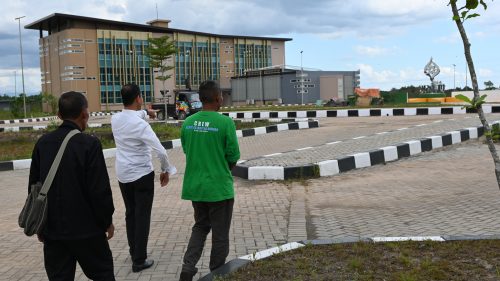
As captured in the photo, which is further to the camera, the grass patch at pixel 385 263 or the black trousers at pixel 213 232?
the black trousers at pixel 213 232

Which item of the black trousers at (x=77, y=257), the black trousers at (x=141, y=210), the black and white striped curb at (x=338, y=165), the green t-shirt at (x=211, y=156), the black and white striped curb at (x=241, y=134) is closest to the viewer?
the black trousers at (x=77, y=257)

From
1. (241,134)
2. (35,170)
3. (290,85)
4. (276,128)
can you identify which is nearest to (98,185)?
(35,170)

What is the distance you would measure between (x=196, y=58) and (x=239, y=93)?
399 inches

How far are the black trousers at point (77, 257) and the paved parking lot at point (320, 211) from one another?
1.25 metres

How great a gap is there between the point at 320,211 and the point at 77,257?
13.0ft

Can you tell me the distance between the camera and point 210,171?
4.05 meters

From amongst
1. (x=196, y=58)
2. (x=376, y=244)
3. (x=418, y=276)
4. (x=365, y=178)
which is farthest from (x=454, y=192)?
(x=196, y=58)

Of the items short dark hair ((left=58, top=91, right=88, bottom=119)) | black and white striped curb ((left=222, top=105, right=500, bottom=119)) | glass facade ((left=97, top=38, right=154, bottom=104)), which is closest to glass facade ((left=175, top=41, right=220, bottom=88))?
glass facade ((left=97, top=38, right=154, bottom=104))

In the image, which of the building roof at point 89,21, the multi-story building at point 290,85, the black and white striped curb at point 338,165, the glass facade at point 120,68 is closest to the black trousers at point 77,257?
the black and white striped curb at point 338,165

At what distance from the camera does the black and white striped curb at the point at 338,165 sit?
9.16 meters

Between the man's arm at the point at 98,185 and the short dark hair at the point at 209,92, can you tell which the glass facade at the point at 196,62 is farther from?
the man's arm at the point at 98,185

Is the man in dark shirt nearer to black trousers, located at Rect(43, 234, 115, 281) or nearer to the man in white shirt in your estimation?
black trousers, located at Rect(43, 234, 115, 281)

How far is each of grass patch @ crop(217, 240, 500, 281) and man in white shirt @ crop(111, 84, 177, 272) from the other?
3.44 ft

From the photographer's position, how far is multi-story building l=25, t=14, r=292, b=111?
59062 mm
